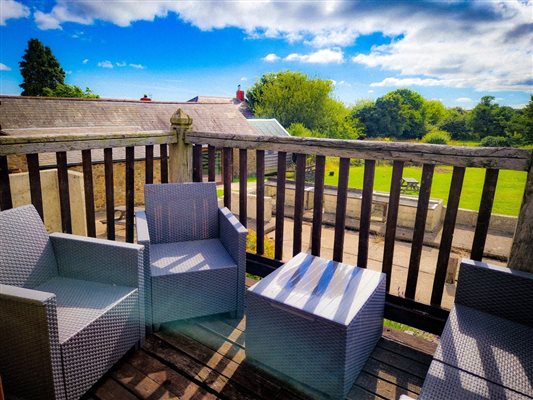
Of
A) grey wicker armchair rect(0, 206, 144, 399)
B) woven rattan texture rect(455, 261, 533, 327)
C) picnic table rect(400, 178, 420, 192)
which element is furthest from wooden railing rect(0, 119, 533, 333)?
picnic table rect(400, 178, 420, 192)

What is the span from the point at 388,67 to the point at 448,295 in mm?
136555

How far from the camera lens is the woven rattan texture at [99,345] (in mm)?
1421

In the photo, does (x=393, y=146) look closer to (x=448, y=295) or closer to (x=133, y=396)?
(x=133, y=396)

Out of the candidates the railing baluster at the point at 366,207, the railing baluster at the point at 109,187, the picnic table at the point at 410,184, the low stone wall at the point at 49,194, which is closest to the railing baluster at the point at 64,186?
the railing baluster at the point at 109,187

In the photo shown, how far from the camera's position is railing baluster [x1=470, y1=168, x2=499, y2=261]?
72.1 inches

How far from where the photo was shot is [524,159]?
1693mm

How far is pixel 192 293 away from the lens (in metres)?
2.04

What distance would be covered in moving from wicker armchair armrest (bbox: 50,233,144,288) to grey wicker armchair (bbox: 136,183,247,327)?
0.36 ft

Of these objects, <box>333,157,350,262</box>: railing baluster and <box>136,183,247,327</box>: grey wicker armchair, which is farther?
<box>333,157,350,262</box>: railing baluster

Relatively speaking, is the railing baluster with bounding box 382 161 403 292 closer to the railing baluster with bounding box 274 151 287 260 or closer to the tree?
the railing baluster with bounding box 274 151 287 260

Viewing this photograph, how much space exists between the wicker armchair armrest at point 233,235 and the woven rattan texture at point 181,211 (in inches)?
5.3

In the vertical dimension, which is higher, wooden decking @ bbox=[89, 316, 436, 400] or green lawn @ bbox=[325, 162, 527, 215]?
wooden decking @ bbox=[89, 316, 436, 400]

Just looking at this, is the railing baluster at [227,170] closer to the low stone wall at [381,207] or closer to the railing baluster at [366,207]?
the railing baluster at [366,207]

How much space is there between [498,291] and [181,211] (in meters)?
2.07
